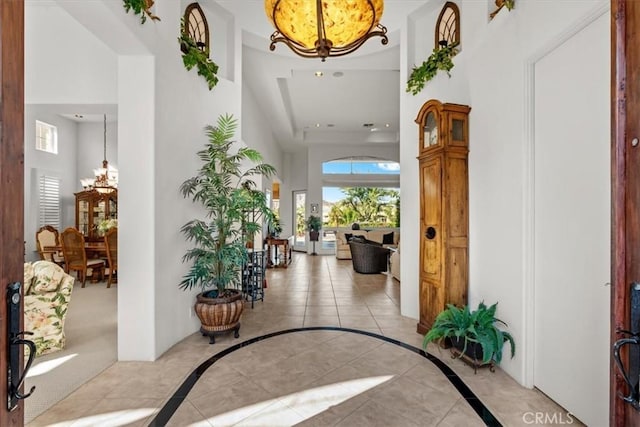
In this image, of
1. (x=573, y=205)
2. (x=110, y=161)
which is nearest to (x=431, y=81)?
(x=573, y=205)

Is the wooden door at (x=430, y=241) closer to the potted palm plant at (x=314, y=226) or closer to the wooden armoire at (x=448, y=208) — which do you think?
the wooden armoire at (x=448, y=208)

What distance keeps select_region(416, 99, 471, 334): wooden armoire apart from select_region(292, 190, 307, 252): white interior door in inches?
349

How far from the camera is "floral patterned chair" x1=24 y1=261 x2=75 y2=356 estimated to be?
296 centimetres

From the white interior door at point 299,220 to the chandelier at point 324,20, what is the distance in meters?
10.2

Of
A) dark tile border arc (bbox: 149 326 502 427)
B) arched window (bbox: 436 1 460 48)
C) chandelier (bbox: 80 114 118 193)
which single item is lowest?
dark tile border arc (bbox: 149 326 502 427)

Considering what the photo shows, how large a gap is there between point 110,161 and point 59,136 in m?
1.16

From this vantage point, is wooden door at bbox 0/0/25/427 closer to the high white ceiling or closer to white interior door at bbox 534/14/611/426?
white interior door at bbox 534/14/611/426

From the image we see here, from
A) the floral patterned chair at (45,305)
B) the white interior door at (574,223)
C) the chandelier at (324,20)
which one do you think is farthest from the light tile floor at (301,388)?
the chandelier at (324,20)

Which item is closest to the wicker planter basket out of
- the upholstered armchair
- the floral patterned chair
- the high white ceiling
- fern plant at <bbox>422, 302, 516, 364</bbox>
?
the floral patterned chair

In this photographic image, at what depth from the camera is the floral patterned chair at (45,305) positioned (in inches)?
116

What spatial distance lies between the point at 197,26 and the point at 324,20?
2.97 m

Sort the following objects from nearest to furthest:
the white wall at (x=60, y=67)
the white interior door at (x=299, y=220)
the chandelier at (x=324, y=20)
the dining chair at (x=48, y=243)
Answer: the chandelier at (x=324, y=20) < the white wall at (x=60, y=67) < the dining chair at (x=48, y=243) < the white interior door at (x=299, y=220)

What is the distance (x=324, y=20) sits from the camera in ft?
5.32

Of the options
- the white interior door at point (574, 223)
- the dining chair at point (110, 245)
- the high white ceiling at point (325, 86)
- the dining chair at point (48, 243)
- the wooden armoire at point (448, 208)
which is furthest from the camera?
the dining chair at point (48, 243)
